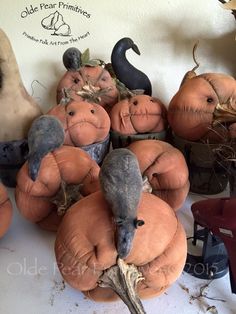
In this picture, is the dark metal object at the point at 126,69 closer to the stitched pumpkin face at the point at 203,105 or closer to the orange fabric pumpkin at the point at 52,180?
the stitched pumpkin face at the point at 203,105

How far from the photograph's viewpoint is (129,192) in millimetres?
423

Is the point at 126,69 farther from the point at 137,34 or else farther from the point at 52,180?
the point at 52,180

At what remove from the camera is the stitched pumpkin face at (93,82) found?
79 cm

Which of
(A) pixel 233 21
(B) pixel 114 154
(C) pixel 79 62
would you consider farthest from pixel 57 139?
(A) pixel 233 21

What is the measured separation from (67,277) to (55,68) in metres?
0.63

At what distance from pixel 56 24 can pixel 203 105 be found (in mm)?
460

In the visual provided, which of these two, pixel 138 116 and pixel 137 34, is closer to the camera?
pixel 138 116

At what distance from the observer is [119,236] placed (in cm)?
41

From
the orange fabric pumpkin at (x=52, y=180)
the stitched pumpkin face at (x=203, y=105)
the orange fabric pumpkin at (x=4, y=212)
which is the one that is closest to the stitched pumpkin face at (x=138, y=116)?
the stitched pumpkin face at (x=203, y=105)

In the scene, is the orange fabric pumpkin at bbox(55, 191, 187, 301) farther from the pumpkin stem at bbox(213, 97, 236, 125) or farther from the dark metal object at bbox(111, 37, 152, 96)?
the dark metal object at bbox(111, 37, 152, 96)

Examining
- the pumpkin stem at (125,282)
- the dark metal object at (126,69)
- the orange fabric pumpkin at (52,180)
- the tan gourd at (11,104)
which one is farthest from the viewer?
the dark metal object at (126,69)

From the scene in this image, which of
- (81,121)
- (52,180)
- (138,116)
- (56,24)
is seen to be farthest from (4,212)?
(56,24)

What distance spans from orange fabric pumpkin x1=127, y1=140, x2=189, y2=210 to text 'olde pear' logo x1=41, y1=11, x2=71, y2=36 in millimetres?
445

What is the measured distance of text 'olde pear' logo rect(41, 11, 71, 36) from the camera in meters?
0.92
